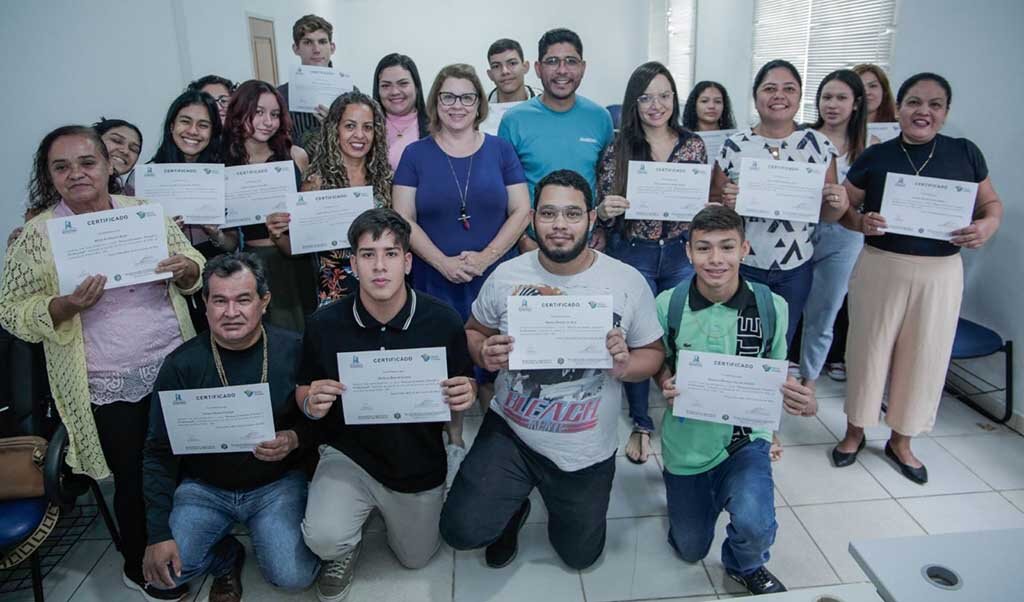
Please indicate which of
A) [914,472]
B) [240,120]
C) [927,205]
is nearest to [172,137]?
[240,120]

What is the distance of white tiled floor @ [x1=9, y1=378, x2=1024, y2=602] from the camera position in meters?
2.35

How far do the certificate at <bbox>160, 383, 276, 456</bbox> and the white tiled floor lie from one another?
25.5 inches

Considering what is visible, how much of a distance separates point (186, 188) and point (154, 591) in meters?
1.58

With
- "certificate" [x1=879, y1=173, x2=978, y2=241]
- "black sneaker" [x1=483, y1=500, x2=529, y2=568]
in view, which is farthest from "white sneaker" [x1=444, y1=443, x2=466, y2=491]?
"certificate" [x1=879, y1=173, x2=978, y2=241]

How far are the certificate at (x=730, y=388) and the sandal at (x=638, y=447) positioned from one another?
96 cm

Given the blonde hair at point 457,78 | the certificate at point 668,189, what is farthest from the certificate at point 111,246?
the certificate at point 668,189

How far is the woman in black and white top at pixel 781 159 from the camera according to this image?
9.30 ft

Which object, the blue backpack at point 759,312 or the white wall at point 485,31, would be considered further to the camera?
the white wall at point 485,31

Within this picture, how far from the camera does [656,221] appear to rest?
297 cm

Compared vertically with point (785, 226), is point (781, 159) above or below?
above

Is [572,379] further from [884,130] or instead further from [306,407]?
[884,130]

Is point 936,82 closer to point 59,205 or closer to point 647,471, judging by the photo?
point 647,471

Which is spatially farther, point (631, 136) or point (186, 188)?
point (631, 136)

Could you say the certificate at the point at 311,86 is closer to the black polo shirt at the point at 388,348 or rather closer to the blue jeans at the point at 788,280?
the black polo shirt at the point at 388,348
